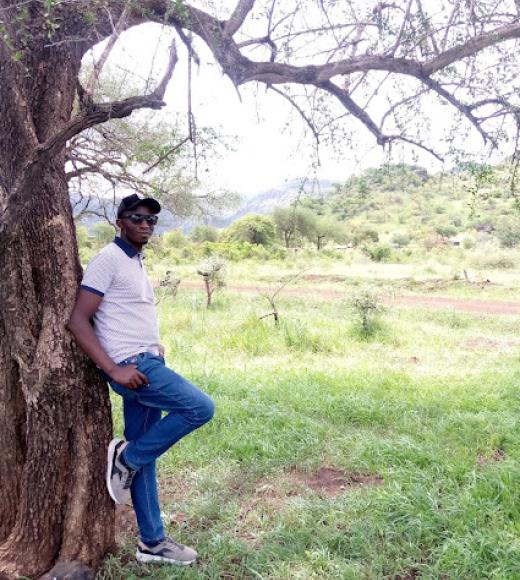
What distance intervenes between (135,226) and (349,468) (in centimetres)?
232

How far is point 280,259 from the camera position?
1028 inches

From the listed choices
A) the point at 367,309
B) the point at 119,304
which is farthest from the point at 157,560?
the point at 367,309

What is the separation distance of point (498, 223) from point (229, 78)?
94.9 feet

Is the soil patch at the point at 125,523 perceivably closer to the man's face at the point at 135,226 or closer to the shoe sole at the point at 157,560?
the shoe sole at the point at 157,560

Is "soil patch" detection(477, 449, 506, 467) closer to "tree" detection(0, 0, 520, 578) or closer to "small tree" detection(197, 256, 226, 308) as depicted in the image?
"tree" detection(0, 0, 520, 578)

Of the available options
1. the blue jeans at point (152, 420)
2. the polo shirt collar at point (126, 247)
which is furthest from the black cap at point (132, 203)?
the blue jeans at point (152, 420)

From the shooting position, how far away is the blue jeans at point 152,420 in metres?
2.39

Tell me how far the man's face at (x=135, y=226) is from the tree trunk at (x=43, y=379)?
0.32 meters

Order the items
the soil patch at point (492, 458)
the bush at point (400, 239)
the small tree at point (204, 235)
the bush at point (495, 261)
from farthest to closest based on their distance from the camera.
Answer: the small tree at point (204, 235) → the bush at point (400, 239) → the bush at point (495, 261) → the soil patch at point (492, 458)

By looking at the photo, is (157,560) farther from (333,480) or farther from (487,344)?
(487,344)

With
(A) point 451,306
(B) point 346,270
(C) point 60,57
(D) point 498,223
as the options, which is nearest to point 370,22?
(C) point 60,57

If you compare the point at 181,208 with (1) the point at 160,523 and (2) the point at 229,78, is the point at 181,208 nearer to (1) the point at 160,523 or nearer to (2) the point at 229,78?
(2) the point at 229,78

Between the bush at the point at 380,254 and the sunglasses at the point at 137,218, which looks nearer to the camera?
the sunglasses at the point at 137,218

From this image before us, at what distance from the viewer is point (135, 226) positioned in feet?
8.31
